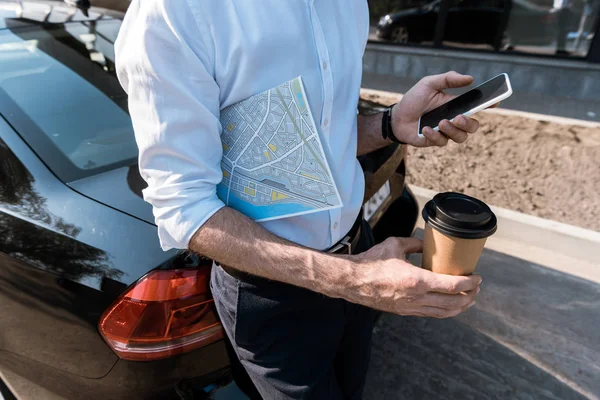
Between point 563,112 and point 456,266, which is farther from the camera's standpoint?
point 563,112

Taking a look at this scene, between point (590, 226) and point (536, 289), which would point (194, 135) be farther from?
point (590, 226)

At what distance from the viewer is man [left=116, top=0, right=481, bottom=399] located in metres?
0.86

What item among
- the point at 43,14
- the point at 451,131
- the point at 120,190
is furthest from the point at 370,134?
the point at 43,14

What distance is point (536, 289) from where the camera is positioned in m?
2.69

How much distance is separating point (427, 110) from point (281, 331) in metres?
0.76

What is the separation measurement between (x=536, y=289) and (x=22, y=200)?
2710 mm

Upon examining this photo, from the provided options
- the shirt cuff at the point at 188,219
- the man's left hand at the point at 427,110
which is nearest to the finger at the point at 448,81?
the man's left hand at the point at 427,110

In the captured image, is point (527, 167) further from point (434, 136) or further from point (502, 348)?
point (434, 136)

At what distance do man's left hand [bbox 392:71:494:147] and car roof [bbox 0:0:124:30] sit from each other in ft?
5.91

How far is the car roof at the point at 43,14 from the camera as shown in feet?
6.84

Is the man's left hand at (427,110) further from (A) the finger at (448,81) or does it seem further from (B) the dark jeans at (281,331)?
(B) the dark jeans at (281,331)

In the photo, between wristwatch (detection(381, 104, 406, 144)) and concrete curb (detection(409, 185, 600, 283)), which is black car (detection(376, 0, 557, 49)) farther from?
wristwatch (detection(381, 104, 406, 144))

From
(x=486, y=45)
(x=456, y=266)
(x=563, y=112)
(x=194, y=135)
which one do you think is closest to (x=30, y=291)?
(x=194, y=135)

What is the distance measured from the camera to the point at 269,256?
936mm
